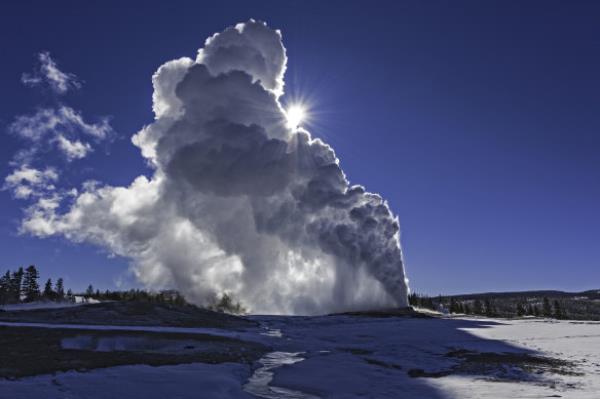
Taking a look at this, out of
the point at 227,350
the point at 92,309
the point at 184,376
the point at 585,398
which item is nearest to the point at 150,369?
the point at 184,376

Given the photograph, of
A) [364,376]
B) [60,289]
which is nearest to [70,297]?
[60,289]

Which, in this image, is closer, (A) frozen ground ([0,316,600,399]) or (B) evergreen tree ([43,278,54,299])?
(A) frozen ground ([0,316,600,399])

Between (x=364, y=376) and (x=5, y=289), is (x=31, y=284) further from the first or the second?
(x=364, y=376)

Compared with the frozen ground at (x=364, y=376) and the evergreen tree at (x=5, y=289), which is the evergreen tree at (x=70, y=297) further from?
the frozen ground at (x=364, y=376)

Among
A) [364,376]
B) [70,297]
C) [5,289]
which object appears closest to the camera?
[364,376]

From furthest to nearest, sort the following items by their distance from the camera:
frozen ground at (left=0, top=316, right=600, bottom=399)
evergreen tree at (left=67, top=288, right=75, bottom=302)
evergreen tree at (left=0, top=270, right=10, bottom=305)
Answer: evergreen tree at (left=67, top=288, right=75, bottom=302) → evergreen tree at (left=0, top=270, right=10, bottom=305) → frozen ground at (left=0, top=316, right=600, bottom=399)

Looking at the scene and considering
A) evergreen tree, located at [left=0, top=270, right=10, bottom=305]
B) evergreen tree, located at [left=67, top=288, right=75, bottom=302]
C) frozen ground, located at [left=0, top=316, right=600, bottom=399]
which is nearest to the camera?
frozen ground, located at [left=0, top=316, right=600, bottom=399]

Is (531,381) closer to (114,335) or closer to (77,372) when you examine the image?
(77,372)

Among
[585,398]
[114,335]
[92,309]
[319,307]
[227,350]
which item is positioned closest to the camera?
→ [585,398]

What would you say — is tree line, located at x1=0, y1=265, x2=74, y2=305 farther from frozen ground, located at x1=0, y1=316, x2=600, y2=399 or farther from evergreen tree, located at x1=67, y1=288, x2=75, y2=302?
frozen ground, located at x1=0, y1=316, x2=600, y2=399

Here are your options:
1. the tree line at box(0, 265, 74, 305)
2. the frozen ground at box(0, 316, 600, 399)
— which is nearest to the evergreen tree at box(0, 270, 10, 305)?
the tree line at box(0, 265, 74, 305)

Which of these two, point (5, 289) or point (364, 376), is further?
point (5, 289)

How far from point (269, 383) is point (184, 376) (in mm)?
3681

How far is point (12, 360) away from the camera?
1925cm
